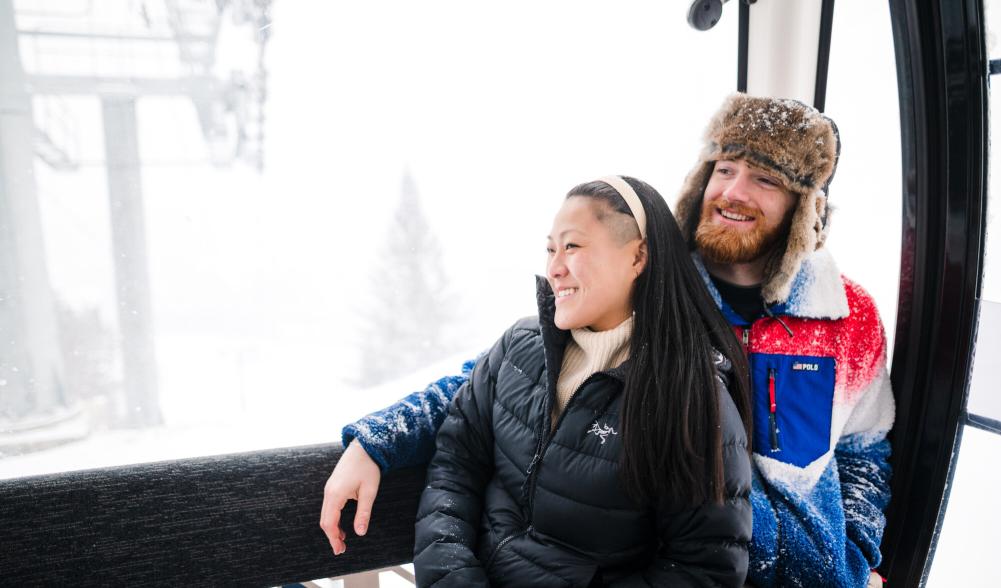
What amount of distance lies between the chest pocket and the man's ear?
438 mm

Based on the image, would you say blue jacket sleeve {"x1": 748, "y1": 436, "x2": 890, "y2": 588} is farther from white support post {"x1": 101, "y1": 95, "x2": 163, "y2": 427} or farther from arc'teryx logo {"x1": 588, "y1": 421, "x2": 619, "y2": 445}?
white support post {"x1": 101, "y1": 95, "x2": 163, "y2": 427}

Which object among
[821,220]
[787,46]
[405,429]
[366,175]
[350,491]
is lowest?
[350,491]

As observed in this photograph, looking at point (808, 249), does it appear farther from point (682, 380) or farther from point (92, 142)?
point (92, 142)

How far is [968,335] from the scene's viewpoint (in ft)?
4.38

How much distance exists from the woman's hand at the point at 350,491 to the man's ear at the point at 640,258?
81 cm

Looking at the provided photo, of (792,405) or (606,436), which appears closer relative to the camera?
(606,436)

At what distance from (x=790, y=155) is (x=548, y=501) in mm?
1050

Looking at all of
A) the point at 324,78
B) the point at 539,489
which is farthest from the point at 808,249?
the point at 324,78

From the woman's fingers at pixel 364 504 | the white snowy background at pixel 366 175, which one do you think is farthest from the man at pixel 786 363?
the white snowy background at pixel 366 175

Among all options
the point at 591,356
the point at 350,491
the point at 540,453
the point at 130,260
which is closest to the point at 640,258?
the point at 591,356

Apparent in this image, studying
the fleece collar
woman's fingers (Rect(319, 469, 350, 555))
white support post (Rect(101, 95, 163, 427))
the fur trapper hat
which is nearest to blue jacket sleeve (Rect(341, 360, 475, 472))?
woman's fingers (Rect(319, 469, 350, 555))

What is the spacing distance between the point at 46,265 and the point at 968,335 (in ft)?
10.2

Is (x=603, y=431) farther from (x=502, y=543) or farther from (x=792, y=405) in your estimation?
(x=792, y=405)

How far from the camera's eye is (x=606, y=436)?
0.98 metres
